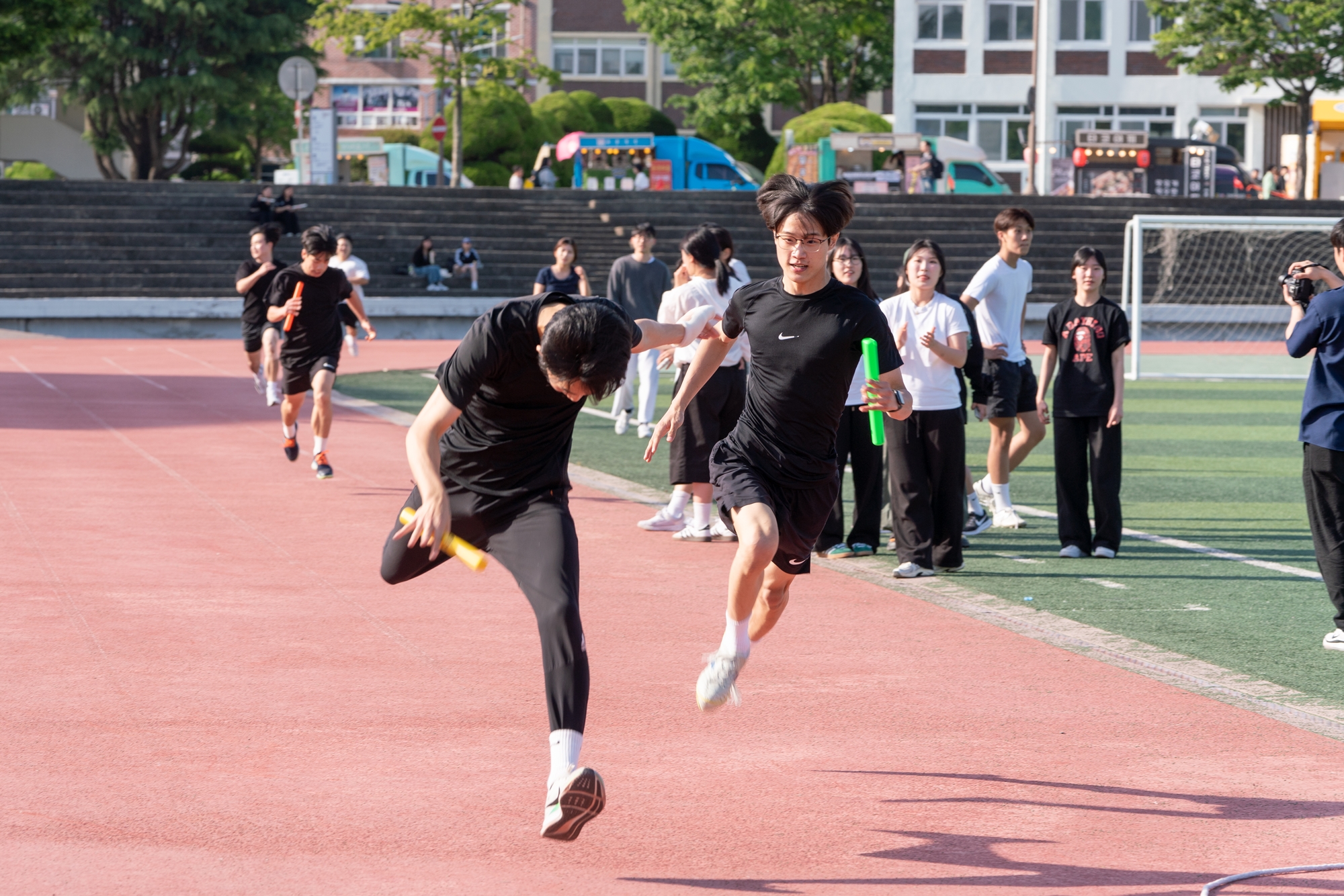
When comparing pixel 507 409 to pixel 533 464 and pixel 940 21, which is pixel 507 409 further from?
pixel 940 21

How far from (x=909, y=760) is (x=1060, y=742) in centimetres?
65

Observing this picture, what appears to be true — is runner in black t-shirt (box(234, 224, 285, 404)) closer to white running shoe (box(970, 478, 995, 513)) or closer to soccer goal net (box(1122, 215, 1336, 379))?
white running shoe (box(970, 478, 995, 513))

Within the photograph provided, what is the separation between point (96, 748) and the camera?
5.59 m

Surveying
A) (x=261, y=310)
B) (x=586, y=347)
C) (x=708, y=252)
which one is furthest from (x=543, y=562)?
(x=261, y=310)

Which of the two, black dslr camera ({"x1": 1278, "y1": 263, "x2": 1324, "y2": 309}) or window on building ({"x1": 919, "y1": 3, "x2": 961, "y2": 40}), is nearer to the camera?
black dslr camera ({"x1": 1278, "y1": 263, "x2": 1324, "y2": 309})

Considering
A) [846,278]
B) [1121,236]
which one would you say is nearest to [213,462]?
[846,278]

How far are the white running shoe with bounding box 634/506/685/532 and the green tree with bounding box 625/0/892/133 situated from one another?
161ft

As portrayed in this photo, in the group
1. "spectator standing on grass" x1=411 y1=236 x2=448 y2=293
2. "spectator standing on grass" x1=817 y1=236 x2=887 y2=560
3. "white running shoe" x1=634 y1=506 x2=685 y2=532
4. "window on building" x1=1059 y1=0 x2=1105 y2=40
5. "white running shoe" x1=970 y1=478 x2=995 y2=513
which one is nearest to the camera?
"spectator standing on grass" x1=817 y1=236 x2=887 y2=560

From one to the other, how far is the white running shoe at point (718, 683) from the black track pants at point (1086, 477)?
4.59 meters

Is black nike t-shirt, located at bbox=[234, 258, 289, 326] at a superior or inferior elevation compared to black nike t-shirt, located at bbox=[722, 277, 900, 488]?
superior

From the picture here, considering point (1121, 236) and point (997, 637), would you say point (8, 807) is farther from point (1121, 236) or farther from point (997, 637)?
point (1121, 236)

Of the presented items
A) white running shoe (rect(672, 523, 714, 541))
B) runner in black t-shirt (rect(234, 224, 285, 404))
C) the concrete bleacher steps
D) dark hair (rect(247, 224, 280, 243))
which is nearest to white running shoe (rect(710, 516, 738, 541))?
white running shoe (rect(672, 523, 714, 541))

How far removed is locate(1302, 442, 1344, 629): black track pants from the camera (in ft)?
24.0

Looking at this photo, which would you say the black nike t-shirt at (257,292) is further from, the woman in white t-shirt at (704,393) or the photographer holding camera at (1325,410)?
the photographer holding camera at (1325,410)
